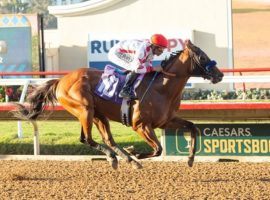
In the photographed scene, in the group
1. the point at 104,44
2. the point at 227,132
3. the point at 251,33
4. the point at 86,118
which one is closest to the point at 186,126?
the point at 86,118

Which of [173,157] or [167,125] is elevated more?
[167,125]

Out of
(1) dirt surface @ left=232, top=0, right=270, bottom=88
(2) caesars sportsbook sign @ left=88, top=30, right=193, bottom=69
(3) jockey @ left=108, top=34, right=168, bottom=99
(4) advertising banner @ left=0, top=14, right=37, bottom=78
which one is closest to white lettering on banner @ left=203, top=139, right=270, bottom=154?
(3) jockey @ left=108, top=34, right=168, bottom=99

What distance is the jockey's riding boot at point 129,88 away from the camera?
24.4 feet

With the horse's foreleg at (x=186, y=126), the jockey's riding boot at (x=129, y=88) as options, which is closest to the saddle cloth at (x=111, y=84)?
the jockey's riding boot at (x=129, y=88)

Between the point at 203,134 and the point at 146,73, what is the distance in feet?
6.52

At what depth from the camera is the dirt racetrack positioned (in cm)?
646

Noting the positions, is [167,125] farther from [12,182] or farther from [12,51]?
[12,51]

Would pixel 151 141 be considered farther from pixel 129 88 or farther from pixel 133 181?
pixel 129 88

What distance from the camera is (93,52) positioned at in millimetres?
20359

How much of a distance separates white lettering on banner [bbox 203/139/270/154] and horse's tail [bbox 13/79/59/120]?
2.15m

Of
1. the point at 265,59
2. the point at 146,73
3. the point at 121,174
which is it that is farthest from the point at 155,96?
the point at 265,59

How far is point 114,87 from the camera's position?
762 centimetres

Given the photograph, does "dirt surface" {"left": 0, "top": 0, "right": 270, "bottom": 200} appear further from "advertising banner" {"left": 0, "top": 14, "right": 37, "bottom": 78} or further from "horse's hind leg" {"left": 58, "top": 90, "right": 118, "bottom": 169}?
"advertising banner" {"left": 0, "top": 14, "right": 37, "bottom": 78}

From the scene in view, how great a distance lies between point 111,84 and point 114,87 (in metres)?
0.05
